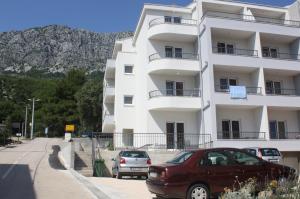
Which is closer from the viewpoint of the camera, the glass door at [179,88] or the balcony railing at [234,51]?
the glass door at [179,88]

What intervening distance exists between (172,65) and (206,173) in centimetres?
1932

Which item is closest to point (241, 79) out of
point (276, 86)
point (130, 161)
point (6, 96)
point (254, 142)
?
point (276, 86)

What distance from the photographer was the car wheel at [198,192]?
9.97 metres

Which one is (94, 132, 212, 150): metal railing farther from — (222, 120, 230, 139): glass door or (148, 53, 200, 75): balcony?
(148, 53, 200, 75): balcony

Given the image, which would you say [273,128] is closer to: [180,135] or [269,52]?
[269,52]

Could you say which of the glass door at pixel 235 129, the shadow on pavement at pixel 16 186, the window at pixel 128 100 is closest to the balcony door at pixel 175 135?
the glass door at pixel 235 129

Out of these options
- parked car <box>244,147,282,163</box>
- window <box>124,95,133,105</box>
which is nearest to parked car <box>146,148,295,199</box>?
parked car <box>244,147,282,163</box>

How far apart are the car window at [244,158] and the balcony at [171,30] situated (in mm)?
19660

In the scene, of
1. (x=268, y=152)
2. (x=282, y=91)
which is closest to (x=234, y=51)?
(x=282, y=91)

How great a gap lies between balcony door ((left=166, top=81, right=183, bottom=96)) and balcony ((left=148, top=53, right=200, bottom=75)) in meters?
0.89

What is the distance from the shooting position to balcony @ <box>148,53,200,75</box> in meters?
28.8

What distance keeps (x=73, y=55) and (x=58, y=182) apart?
129682 millimetres

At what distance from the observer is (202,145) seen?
27.7m

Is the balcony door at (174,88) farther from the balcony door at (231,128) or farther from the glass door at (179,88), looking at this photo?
the balcony door at (231,128)
